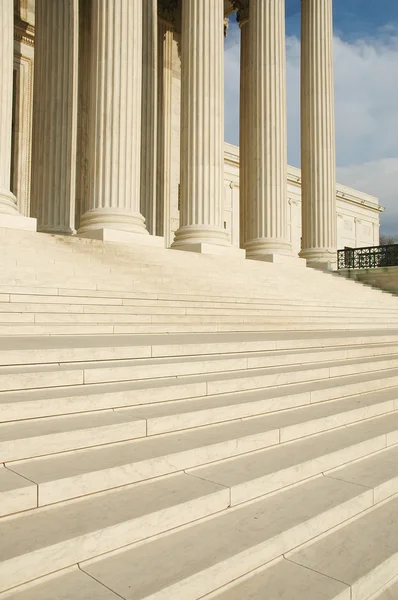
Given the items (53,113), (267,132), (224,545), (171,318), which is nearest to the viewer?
(224,545)

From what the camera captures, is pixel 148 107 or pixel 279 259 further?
pixel 148 107

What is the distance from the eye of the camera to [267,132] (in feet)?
103

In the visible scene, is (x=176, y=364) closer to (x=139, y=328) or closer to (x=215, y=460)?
(x=215, y=460)

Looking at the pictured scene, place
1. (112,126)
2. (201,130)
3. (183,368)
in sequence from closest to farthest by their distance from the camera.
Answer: (183,368) → (112,126) → (201,130)

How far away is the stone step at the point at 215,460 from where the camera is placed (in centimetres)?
522

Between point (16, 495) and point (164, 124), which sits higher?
point (164, 124)

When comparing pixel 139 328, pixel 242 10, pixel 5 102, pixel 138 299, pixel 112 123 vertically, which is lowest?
pixel 139 328

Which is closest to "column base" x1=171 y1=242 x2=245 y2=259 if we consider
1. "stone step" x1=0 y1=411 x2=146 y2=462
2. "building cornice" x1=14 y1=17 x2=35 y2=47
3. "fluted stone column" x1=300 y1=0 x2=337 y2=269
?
"fluted stone column" x1=300 y1=0 x2=337 y2=269

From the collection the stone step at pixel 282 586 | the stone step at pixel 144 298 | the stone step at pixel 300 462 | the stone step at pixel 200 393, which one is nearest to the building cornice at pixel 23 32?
the stone step at pixel 144 298

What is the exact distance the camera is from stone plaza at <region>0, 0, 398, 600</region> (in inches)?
180

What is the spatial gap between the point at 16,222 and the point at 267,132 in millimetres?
17794

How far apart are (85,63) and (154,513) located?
117 ft

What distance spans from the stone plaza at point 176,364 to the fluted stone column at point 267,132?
13 centimetres

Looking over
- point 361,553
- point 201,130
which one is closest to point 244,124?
point 201,130
